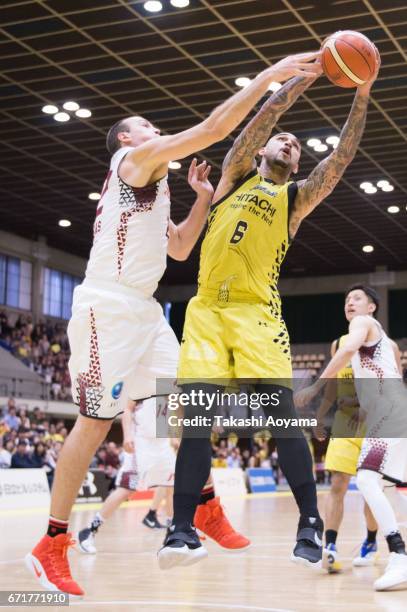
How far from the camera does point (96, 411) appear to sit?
450 cm

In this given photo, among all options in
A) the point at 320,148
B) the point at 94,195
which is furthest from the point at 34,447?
the point at 320,148

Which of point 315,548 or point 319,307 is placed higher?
point 319,307

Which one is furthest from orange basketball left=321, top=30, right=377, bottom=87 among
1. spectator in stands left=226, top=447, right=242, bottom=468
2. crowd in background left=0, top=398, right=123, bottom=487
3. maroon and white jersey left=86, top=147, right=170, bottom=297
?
spectator in stands left=226, top=447, right=242, bottom=468

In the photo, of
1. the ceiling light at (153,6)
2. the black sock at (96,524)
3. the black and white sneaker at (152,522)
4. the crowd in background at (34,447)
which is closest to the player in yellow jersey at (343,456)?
the black sock at (96,524)

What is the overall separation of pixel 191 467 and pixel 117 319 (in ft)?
2.76

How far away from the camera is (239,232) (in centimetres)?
452

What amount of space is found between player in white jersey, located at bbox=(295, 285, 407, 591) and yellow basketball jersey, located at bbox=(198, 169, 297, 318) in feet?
3.43

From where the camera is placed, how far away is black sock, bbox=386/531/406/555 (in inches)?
217

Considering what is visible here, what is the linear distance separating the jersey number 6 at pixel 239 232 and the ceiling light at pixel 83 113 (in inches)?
535

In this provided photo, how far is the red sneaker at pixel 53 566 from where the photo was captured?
171 inches

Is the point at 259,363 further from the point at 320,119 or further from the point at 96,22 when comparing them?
the point at 320,119

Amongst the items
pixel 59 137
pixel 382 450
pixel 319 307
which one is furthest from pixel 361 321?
pixel 319 307

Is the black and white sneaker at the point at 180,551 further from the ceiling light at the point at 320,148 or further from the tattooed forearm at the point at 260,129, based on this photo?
the ceiling light at the point at 320,148

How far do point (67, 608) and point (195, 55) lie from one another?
12.1 m
